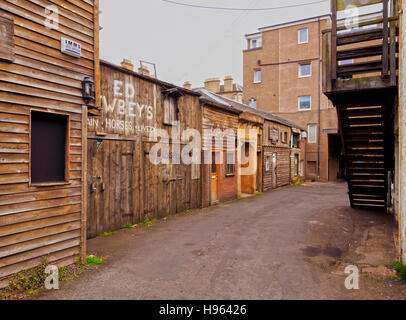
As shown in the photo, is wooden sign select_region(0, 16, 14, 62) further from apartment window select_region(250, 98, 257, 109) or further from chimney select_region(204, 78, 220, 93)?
apartment window select_region(250, 98, 257, 109)

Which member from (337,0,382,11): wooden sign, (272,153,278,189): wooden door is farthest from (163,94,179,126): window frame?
(272,153,278,189): wooden door

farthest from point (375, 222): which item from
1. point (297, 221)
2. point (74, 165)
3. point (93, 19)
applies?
point (93, 19)

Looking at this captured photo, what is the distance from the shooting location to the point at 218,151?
14.6 meters

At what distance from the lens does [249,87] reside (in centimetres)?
3319

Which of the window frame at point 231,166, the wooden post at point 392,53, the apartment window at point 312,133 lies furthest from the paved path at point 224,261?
the apartment window at point 312,133

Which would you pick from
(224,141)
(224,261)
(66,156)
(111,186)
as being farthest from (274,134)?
(66,156)

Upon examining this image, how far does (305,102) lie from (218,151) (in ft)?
62.0

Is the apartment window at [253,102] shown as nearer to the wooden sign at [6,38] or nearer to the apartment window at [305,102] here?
the apartment window at [305,102]

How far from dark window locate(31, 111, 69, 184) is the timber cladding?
0.06 feet

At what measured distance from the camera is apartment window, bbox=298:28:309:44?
29.5 metres

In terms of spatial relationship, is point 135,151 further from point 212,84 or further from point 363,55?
point 212,84

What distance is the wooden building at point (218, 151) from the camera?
13.5 meters

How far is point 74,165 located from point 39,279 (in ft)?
7.06

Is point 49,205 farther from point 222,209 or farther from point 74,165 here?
point 222,209
